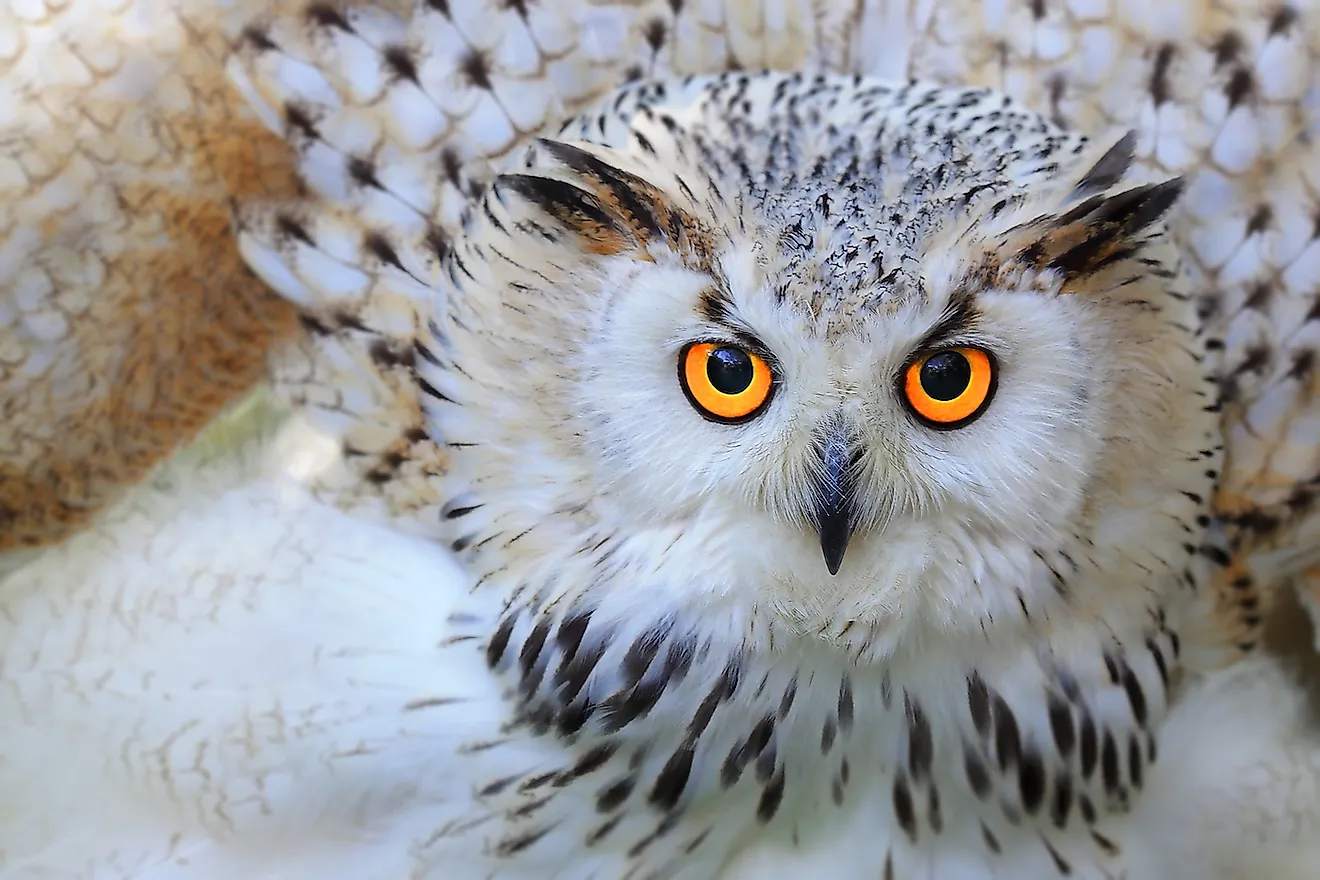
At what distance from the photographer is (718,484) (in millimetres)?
667

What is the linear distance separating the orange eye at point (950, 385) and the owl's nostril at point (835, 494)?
5cm

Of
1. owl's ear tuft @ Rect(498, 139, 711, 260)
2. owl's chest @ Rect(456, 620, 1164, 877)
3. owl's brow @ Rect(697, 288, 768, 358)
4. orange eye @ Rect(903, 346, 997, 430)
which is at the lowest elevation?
owl's chest @ Rect(456, 620, 1164, 877)

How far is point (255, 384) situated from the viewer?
1038 mm

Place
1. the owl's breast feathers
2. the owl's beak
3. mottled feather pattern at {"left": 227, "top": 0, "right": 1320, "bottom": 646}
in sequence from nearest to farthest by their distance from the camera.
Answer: the owl's beak → the owl's breast feathers → mottled feather pattern at {"left": 227, "top": 0, "right": 1320, "bottom": 646}

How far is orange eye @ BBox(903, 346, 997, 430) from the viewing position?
24.9 inches

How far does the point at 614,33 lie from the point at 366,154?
223 mm

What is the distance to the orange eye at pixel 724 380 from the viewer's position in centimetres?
64

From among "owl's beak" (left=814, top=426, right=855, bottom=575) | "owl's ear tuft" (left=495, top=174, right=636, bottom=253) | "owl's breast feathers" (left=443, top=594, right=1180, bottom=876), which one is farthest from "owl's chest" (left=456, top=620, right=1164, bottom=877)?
"owl's ear tuft" (left=495, top=174, right=636, bottom=253)

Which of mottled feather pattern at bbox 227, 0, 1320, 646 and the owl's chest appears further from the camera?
mottled feather pattern at bbox 227, 0, 1320, 646

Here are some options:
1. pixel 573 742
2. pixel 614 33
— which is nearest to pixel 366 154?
pixel 614 33

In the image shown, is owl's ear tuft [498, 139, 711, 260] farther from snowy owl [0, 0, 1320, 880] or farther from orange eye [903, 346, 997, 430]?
orange eye [903, 346, 997, 430]

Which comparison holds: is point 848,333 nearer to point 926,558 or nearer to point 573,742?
point 926,558

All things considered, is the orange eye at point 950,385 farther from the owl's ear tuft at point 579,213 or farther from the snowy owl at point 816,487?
the owl's ear tuft at point 579,213

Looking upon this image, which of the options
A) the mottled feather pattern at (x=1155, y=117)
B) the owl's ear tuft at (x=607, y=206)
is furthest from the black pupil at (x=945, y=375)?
the mottled feather pattern at (x=1155, y=117)
